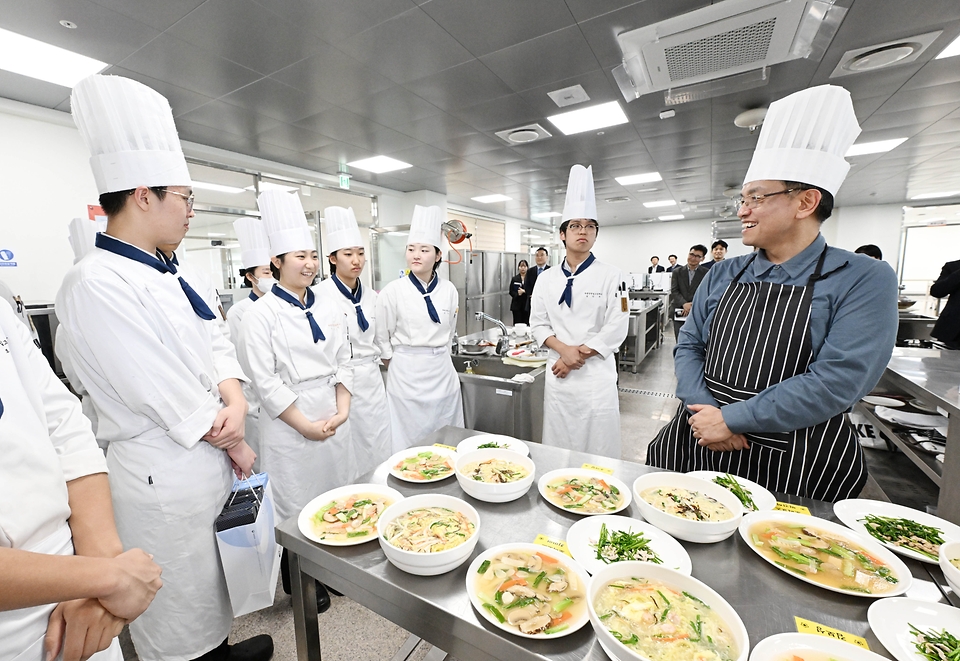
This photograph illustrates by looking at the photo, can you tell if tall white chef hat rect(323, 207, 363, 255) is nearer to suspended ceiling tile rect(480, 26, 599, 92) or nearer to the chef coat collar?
suspended ceiling tile rect(480, 26, 599, 92)

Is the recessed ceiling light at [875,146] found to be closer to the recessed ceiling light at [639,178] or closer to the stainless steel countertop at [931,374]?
the recessed ceiling light at [639,178]

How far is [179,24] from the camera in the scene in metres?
2.48

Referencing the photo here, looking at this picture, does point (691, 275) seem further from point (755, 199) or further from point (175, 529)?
point (175, 529)

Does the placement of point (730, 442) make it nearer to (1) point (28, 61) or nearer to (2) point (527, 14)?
(2) point (527, 14)

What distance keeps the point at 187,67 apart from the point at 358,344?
2470mm

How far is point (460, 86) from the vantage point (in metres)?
3.43

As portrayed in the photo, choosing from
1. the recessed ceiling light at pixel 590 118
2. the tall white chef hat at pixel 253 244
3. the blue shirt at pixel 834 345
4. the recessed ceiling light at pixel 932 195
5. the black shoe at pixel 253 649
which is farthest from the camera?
the recessed ceiling light at pixel 932 195

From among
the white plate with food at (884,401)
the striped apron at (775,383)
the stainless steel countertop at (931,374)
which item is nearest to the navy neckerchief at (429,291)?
the striped apron at (775,383)

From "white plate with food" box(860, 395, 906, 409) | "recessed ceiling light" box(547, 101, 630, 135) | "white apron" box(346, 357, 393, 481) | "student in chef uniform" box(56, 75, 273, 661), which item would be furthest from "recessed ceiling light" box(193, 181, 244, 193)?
"white plate with food" box(860, 395, 906, 409)

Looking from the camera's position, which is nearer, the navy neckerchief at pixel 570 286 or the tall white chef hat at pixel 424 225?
the navy neckerchief at pixel 570 286

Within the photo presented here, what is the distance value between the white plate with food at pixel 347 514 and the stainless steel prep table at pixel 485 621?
2cm

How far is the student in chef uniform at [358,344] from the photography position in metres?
2.55

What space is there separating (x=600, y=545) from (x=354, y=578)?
1.79ft

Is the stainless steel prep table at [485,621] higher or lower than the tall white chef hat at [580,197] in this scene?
lower
